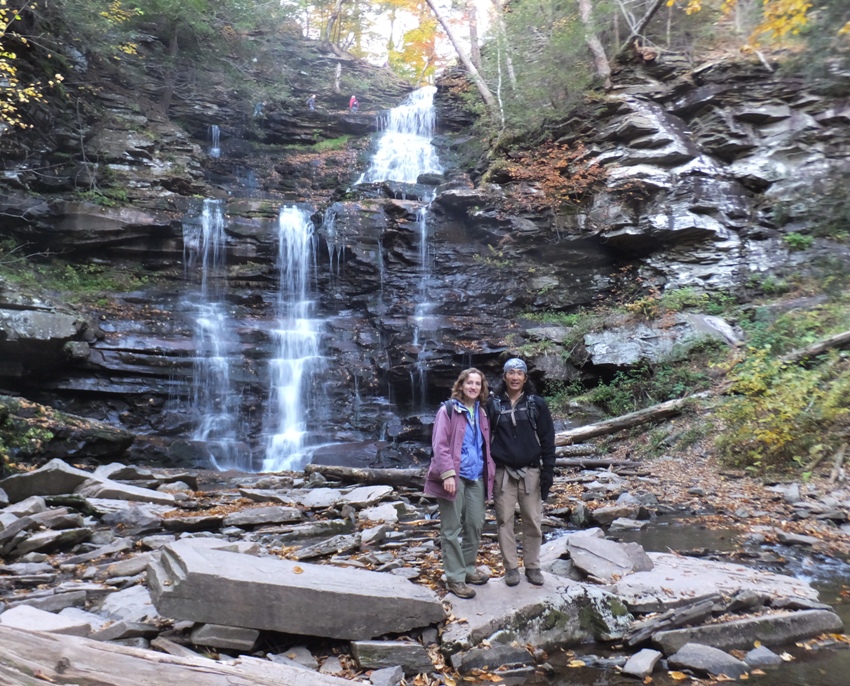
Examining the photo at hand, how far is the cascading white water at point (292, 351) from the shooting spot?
43.4 feet

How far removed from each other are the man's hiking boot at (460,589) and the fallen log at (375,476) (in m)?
4.47

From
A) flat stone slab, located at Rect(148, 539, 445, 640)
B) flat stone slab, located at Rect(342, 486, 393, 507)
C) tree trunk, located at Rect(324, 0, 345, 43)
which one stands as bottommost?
flat stone slab, located at Rect(342, 486, 393, 507)

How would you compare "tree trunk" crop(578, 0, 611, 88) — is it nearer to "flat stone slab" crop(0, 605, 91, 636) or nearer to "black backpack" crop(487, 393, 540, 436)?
"black backpack" crop(487, 393, 540, 436)

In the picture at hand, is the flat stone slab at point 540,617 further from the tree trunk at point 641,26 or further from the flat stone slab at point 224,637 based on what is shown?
the tree trunk at point 641,26

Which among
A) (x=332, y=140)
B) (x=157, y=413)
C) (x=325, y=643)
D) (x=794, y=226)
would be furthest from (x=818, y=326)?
(x=332, y=140)

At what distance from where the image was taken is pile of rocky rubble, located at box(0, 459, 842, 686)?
262cm

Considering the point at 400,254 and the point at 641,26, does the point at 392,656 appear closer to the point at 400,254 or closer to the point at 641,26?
the point at 400,254

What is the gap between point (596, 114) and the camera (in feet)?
53.2

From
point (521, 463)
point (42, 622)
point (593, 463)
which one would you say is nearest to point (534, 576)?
point (521, 463)

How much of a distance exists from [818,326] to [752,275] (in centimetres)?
363

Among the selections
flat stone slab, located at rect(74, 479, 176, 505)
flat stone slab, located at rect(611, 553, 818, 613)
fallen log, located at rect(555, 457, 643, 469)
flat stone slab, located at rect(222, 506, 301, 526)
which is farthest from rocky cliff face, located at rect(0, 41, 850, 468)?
flat stone slab, located at rect(611, 553, 818, 613)

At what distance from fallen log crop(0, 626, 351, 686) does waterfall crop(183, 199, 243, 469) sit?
10537 millimetres

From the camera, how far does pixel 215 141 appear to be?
20.7 meters

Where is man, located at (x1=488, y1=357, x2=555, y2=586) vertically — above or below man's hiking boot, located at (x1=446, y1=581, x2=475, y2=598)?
above
